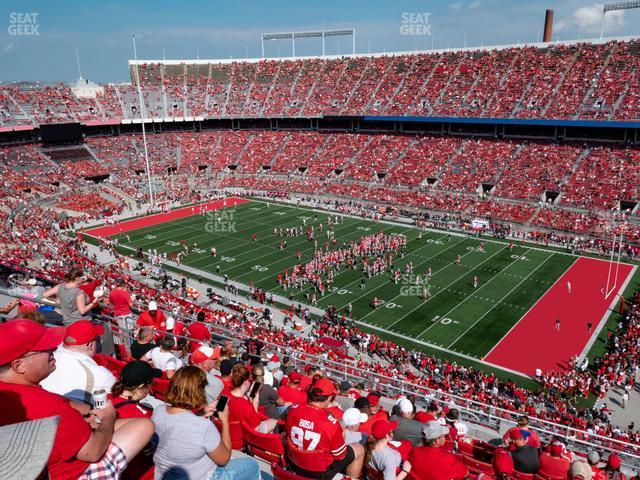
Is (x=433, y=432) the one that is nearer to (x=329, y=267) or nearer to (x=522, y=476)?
(x=522, y=476)

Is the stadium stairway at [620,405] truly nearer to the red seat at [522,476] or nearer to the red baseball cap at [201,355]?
the red seat at [522,476]

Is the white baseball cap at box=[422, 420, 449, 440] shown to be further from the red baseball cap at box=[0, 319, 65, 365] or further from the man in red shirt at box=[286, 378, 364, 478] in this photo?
the red baseball cap at box=[0, 319, 65, 365]

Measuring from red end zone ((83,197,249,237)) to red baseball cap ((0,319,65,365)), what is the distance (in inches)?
1417

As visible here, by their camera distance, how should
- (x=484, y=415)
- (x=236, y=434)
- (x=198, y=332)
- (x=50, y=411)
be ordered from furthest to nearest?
(x=484, y=415), (x=198, y=332), (x=236, y=434), (x=50, y=411)

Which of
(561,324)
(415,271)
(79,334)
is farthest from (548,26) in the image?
(79,334)

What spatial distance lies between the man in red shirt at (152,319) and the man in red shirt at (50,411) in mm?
6094

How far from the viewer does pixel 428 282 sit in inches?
1056

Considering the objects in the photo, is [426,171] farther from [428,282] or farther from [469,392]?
[469,392]

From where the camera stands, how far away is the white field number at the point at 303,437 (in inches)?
151

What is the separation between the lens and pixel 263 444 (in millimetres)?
4582

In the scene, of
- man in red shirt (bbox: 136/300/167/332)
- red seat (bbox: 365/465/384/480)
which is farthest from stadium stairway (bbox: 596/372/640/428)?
red seat (bbox: 365/465/384/480)

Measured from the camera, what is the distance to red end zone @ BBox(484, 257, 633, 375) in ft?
63.5

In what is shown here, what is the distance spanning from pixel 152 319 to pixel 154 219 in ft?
112

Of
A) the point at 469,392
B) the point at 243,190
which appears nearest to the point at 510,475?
the point at 469,392
